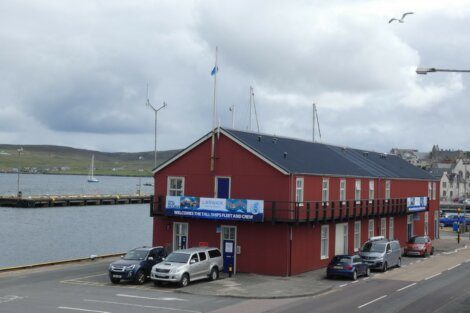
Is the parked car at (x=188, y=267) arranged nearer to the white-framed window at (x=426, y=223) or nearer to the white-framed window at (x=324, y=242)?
the white-framed window at (x=324, y=242)

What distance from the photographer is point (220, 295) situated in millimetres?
31328

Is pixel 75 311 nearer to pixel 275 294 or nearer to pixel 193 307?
pixel 193 307

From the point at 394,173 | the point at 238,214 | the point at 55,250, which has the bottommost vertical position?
the point at 55,250

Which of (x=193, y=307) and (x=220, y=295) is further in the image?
(x=220, y=295)

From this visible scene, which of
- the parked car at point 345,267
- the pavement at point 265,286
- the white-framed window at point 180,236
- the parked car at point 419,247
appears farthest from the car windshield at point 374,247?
→ the white-framed window at point 180,236

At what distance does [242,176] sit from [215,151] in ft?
8.11

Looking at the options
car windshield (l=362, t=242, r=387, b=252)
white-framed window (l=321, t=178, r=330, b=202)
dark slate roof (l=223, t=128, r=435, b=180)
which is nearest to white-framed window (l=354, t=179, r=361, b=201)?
dark slate roof (l=223, t=128, r=435, b=180)

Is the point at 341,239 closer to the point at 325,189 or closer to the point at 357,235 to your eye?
the point at 357,235

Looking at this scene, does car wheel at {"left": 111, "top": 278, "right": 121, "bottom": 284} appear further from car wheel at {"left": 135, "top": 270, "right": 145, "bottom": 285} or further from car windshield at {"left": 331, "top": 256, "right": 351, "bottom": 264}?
car windshield at {"left": 331, "top": 256, "right": 351, "bottom": 264}

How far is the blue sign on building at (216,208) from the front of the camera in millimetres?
38384

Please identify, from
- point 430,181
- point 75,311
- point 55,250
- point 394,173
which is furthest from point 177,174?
point 430,181

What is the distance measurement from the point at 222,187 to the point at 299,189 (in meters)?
4.95

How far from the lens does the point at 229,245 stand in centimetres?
4053

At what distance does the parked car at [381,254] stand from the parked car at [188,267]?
10493 mm
